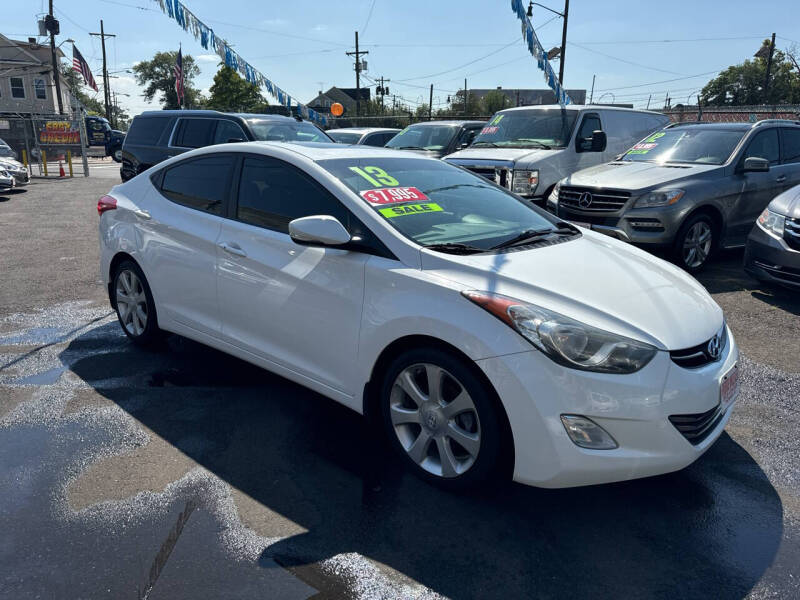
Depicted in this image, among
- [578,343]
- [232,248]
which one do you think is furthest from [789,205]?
[232,248]

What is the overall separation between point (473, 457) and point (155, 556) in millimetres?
1401

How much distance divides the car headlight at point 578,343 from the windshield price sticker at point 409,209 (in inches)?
36.9

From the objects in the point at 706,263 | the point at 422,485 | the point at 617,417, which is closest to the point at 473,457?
the point at 422,485

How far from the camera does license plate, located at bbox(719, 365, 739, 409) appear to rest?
2.87m

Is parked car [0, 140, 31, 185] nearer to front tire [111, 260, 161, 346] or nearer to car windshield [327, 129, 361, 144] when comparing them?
car windshield [327, 129, 361, 144]

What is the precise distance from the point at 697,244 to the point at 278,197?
18.0 feet

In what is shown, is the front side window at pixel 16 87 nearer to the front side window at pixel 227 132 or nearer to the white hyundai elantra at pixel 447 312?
the front side window at pixel 227 132

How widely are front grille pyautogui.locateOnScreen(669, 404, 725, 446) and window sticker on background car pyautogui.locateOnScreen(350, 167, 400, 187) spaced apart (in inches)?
76.3

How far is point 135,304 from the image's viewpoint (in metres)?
4.83

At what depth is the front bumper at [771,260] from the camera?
5867 mm

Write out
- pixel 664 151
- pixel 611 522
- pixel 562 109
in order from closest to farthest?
pixel 611 522
pixel 664 151
pixel 562 109

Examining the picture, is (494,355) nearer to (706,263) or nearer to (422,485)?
(422,485)

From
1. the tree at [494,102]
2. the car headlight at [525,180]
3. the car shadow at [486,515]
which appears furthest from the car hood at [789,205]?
the tree at [494,102]

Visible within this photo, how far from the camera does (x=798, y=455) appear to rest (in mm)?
3371
